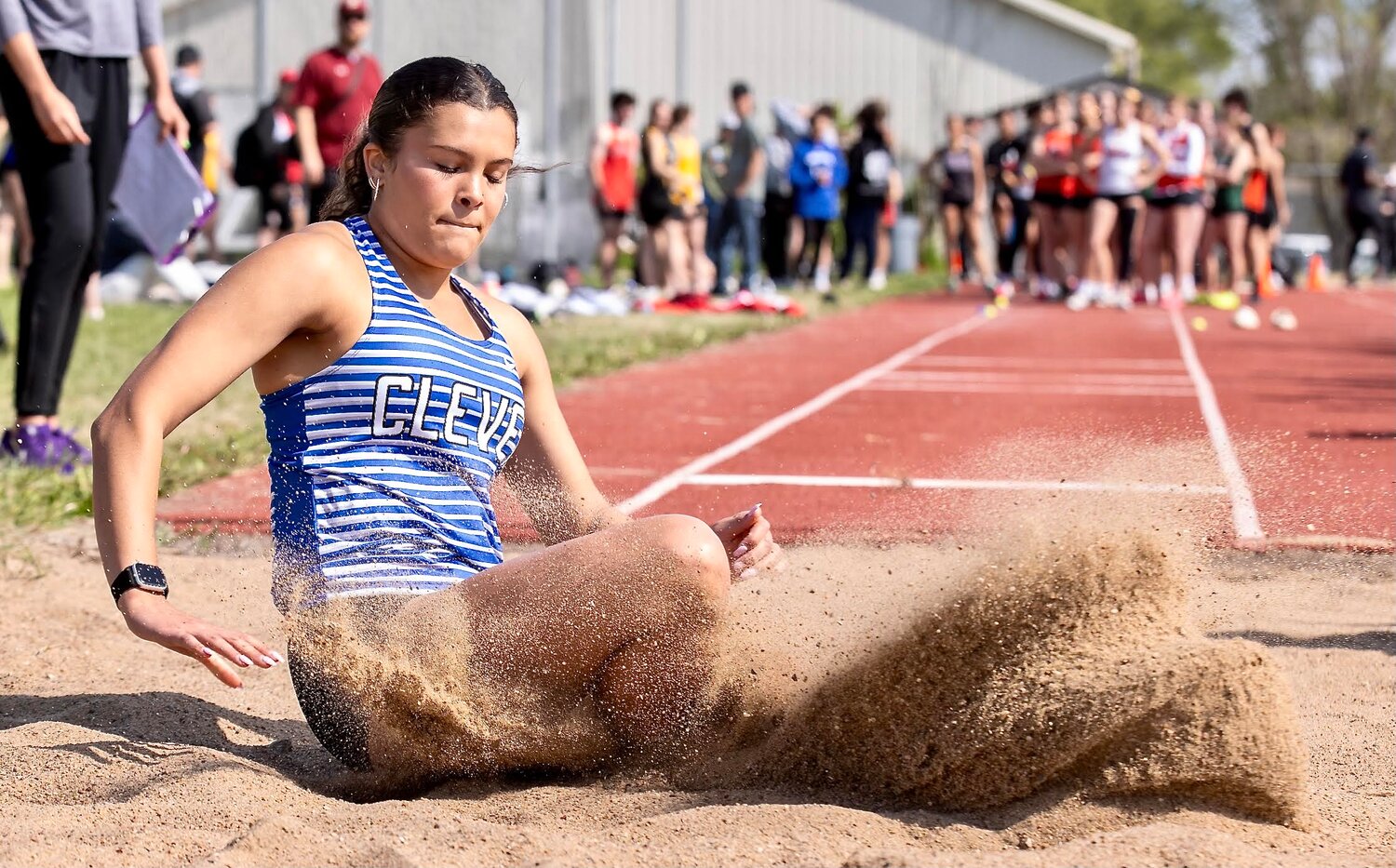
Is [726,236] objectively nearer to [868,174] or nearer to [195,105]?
[868,174]

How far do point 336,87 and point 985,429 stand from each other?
484cm

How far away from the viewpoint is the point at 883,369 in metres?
10.2

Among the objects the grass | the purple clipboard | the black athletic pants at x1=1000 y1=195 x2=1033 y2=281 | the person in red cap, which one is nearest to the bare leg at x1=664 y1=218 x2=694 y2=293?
the grass

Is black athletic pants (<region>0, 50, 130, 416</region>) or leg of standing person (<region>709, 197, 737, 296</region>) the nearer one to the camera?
black athletic pants (<region>0, 50, 130, 416</region>)

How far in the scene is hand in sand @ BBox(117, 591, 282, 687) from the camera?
2.37 metres

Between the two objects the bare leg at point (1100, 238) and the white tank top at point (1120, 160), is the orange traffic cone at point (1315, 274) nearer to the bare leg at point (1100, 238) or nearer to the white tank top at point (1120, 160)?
the bare leg at point (1100, 238)

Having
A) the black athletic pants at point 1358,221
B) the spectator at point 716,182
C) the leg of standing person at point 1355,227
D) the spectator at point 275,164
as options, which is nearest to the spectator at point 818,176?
the spectator at point 716,182

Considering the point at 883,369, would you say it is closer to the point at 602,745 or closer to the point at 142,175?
the point at 142,175

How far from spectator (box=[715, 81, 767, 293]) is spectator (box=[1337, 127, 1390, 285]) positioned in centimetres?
1066

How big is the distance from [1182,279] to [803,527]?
40.2 ft

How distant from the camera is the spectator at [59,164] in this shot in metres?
5.27

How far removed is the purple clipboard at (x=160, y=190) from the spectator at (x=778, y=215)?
12282 mm

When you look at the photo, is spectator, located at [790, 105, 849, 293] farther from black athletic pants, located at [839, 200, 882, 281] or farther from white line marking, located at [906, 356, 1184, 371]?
white line marking, located at [906, 356, 1184, 371]

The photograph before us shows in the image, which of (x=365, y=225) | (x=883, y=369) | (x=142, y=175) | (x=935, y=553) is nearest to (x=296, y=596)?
(x=365, y=225)
